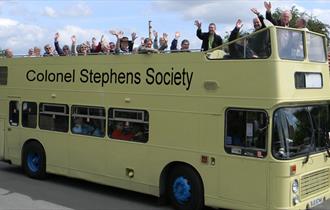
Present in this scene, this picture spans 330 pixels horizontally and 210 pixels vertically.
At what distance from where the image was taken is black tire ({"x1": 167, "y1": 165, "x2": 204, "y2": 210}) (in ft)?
28.9

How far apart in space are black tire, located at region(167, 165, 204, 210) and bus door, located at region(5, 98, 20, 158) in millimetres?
4987

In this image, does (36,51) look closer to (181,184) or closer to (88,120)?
(88,120)

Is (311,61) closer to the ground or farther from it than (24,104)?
farther from it

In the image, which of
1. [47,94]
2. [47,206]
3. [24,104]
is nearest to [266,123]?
[47,206]

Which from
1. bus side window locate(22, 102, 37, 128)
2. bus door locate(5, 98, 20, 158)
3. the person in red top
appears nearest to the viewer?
the person in red top

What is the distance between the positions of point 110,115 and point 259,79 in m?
3.59

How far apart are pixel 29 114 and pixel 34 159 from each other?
1097 mm

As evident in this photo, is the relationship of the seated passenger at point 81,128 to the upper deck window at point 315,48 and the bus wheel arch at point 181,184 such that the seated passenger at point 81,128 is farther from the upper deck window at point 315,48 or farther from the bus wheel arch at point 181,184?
the upper deck window at point 315,48

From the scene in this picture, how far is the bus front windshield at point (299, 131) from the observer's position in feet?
25.6

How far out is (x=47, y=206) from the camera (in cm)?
950

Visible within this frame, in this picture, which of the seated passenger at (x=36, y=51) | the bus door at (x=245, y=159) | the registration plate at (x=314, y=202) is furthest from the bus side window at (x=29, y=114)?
the registration plate at (x=314, y=202)

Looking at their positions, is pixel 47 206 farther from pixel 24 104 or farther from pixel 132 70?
pixel 24 104

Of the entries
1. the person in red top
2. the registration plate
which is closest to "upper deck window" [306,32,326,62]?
the registration plate

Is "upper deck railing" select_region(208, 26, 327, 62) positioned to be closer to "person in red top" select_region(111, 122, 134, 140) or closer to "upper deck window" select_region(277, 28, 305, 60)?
"upper deck window" select_region(277, 28, 305, 60)
